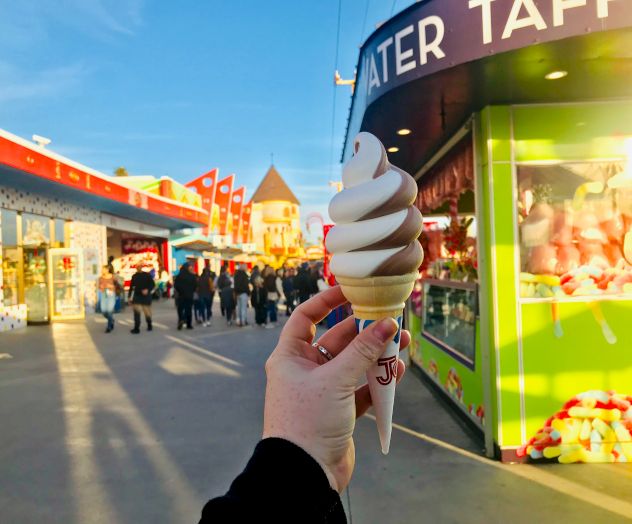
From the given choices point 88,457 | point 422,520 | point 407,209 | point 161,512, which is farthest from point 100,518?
point 407,209

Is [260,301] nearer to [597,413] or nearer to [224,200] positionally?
[597,413]

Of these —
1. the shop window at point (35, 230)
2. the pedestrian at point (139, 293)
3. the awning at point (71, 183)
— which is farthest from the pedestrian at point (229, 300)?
the shop window at point (35, 230)

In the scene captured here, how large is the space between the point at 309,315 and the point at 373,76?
2.95m

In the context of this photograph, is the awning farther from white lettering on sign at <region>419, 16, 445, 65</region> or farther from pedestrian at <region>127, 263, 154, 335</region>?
white lettering on sign at <region>419, 16, 445, 65</region>

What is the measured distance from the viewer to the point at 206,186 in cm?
2891

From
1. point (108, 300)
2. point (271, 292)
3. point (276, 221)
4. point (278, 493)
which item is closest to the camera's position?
point (278, 493)

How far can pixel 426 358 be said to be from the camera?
6.78 metres

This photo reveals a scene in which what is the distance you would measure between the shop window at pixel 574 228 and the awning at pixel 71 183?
1094cm

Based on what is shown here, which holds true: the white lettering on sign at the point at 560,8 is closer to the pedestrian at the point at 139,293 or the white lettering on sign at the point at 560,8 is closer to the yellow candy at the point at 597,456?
the yellow candy at the point at 597,456

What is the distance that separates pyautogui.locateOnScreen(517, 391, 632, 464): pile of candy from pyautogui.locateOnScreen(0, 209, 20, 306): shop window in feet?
43.5

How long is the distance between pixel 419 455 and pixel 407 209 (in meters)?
3.34

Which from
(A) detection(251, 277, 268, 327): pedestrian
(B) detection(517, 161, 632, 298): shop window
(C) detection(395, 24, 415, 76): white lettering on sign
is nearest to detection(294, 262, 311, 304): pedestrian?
(A) detection(251, 277, 268, 327): pedestrian

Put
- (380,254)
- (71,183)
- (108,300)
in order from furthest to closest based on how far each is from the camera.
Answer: (71,183)
(108,300)
(380,254)

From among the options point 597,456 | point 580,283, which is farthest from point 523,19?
point 597,456
